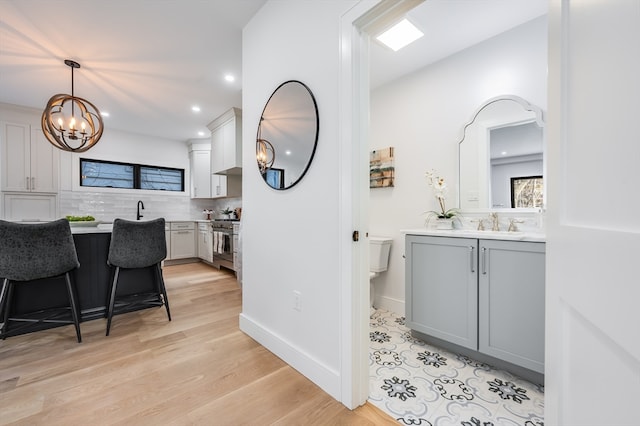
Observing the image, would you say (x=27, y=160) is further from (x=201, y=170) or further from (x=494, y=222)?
(x=494, y=222)

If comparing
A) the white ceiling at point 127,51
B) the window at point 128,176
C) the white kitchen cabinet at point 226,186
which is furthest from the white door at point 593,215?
the window at point 128,176

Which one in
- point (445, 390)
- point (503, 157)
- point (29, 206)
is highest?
point (503, 157)

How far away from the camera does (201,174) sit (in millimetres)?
5438

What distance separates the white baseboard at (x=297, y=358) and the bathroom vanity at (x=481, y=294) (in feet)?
2.93

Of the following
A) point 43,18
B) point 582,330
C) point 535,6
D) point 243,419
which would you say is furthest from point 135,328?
point 535,6

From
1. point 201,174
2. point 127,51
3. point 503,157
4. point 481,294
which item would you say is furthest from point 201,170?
point 481,294

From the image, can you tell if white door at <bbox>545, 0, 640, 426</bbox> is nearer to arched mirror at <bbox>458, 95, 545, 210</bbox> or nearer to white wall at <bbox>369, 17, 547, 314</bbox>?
arched mirror at <bbox>458, 95, 545, 210</bbox>

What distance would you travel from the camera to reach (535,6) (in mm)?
1783

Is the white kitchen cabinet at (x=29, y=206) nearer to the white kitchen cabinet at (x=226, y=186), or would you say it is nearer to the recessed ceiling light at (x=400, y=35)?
the white kitchen cabinet at (x=226, y=186)

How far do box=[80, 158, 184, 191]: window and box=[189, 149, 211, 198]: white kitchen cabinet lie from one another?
483 mm

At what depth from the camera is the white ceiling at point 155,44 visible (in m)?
1.98

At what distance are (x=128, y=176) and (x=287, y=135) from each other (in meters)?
4.85

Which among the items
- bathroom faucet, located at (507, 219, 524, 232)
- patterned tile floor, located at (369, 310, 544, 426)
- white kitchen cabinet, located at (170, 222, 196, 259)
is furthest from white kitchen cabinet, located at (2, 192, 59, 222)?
bathroom faucet, located at (507, 219, 524, 232)

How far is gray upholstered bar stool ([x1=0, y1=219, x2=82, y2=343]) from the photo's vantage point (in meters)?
1.89
